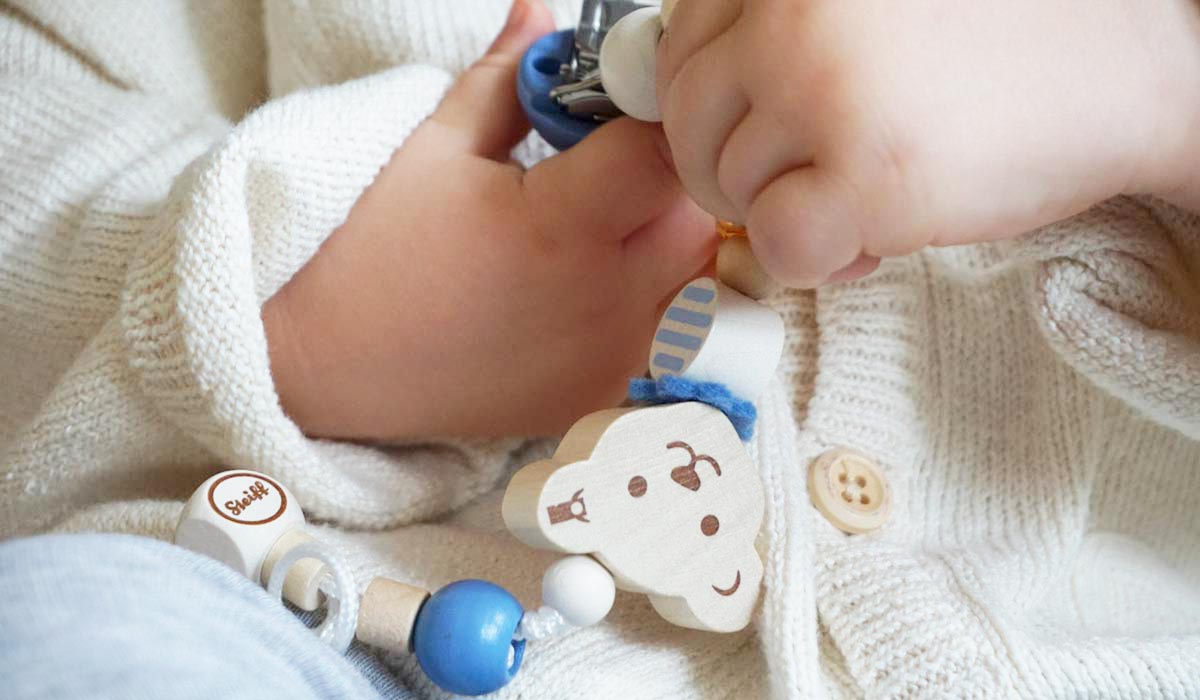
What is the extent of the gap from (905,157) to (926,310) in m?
0.25

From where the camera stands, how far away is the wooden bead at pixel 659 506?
0.40m

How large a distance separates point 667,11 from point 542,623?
29cm

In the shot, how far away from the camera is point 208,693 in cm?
33

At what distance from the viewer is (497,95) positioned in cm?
65

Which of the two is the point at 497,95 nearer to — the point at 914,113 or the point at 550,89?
the point at 550,89

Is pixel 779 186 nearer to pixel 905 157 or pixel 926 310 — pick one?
pixel 905 157

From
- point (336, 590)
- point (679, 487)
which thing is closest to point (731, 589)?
point (679, 487)

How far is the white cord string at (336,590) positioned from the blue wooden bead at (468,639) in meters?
0.03

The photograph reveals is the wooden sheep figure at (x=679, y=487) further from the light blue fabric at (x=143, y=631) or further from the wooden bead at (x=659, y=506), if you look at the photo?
the light blue fabric at (x=143, y=631)

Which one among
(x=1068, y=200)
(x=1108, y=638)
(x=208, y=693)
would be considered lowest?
(x=1108, y=638)

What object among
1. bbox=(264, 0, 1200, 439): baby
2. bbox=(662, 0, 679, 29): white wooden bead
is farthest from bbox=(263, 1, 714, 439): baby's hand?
bbox=(662, 0, 679, 29): white wooden bead

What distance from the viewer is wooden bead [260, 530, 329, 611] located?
44cm

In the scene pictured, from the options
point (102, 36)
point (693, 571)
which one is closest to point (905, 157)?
point (693, 571)

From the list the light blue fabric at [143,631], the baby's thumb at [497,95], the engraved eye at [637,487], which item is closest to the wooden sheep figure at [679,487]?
the engraved eye at [637,487]
